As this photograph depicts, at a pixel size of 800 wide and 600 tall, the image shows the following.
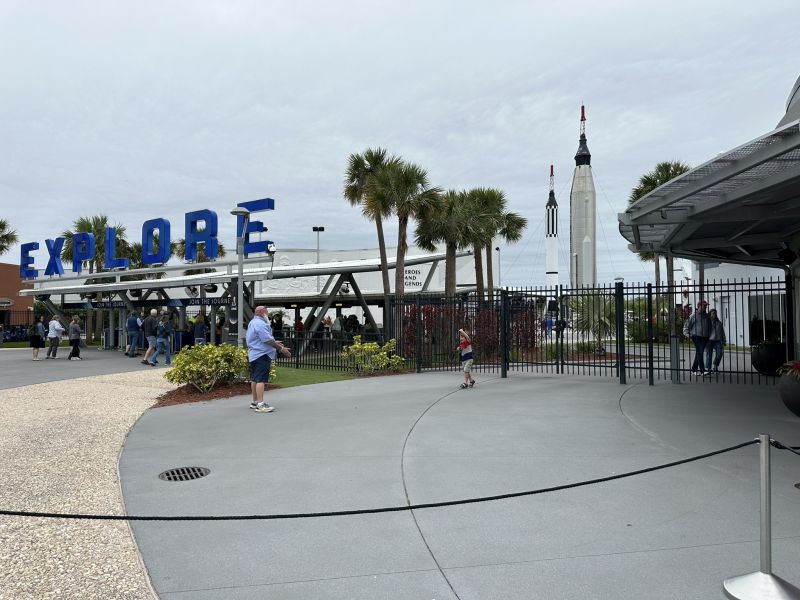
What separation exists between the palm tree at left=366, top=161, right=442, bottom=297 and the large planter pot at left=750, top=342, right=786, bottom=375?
12455 mm

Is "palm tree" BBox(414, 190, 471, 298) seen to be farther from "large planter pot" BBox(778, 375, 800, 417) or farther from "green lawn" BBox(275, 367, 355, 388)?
"large planter pot" BBox(778, 375, 800, 417)

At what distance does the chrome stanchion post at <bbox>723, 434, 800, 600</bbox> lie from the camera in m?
3.24

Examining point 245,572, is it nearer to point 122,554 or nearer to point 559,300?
point 122,554

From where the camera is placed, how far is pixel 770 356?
41.0ft

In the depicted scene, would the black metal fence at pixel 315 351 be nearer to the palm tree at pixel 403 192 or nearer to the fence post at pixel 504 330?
the fence post at pixel 504 330

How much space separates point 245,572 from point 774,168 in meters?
6.32

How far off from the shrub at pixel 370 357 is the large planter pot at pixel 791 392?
28.7ft

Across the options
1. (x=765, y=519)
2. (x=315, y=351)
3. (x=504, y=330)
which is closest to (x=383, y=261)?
(x=315, y=351)

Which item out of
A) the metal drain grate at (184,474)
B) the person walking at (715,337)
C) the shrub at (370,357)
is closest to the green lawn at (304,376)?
the shrub at (370,357)

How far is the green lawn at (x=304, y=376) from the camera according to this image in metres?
13.2

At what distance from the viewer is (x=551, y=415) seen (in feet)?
28.3

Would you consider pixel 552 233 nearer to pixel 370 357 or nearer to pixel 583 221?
pixel 583 221

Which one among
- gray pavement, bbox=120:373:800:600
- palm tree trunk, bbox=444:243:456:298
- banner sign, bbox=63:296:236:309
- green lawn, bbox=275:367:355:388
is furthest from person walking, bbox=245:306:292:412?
palm tree trunk, bbox=444:243:456:298

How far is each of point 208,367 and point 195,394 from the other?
1.85 ft
